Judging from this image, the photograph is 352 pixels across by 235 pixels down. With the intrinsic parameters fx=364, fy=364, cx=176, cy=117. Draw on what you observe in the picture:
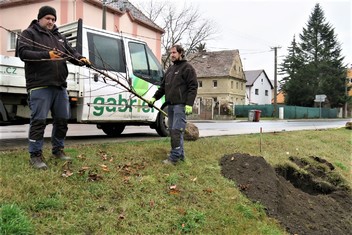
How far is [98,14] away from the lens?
932 inches

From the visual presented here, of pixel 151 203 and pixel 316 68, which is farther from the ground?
pixel 316 68

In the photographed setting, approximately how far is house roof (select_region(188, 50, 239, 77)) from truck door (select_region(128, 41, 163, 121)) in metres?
46.7

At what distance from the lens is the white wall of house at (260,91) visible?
219ft

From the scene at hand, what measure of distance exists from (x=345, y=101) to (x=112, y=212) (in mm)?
59671

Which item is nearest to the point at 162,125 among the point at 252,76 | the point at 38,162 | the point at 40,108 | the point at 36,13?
the point at 40,108

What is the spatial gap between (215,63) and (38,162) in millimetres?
54097

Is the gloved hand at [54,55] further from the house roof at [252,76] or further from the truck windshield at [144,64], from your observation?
the house roof at [252,76]

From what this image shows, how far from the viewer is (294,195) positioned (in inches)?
240

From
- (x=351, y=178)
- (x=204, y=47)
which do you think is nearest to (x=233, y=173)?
(x=351, y=178)

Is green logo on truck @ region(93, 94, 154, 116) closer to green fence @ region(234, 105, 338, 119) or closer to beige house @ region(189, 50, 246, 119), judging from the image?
green fence @ region(234, 105, 338, 119)

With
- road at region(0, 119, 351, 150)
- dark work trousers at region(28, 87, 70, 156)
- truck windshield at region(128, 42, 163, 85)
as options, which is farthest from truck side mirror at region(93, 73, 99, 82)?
dark work trousers at region(28, 87, 70, 156)

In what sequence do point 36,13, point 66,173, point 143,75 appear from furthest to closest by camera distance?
1. point 36,13
2. point 143,75
3. point 66,173

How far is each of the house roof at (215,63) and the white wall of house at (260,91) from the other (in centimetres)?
1114

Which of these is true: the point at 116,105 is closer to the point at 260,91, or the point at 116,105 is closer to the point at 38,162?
the point at 38,162
